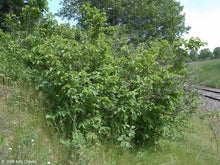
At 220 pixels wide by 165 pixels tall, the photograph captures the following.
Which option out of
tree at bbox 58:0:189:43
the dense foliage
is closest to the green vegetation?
the dense foliage

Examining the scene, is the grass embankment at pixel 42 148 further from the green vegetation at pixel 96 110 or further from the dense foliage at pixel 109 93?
the dense foliage at pixel 109 93

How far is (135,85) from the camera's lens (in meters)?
3.17

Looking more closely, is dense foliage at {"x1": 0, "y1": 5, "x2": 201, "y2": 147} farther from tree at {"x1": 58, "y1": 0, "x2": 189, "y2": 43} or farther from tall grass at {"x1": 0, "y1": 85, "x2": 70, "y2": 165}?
tree at {"x1": 58, "y1": 0, "x2": 189, "y2": 43}

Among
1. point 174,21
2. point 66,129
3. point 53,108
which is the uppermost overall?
point 174,21

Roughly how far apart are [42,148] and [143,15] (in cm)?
1509

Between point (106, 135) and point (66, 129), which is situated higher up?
point (66, 129)

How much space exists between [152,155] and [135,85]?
1.25m

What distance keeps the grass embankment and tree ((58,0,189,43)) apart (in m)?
12.5

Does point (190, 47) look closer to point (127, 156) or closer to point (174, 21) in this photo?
point (127, 156)

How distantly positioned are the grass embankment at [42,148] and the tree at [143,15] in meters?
12.5

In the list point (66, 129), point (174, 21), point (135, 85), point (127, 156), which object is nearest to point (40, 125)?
point (66, 129)

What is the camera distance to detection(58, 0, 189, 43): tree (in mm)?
14953

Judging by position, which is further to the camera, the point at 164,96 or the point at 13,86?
the point at 13,86

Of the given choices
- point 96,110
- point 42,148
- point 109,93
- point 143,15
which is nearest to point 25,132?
point 42,148
